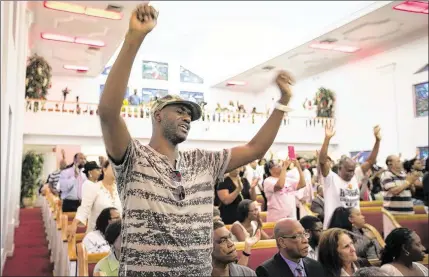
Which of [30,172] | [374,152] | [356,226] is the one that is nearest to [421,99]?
[374,152]

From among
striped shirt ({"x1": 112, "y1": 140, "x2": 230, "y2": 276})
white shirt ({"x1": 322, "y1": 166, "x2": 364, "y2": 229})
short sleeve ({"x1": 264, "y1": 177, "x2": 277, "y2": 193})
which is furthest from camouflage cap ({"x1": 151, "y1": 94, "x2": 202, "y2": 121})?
short sleeve ({"x1": 264, "y1": 177, "x2": 277, "y2": 193})

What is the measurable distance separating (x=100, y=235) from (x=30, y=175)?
12335 millimetres

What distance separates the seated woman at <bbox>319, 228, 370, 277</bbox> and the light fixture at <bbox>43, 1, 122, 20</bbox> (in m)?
9.49

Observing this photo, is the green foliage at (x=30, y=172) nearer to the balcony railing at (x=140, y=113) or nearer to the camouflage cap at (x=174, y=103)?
the balcony railing at (x=140, y=113)

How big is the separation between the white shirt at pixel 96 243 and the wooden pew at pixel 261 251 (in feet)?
3.76

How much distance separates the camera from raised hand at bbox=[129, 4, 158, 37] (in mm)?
1188

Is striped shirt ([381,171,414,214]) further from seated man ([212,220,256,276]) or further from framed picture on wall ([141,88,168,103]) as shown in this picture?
framed picture on wall ([141,88,168,103])

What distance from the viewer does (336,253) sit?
261cm

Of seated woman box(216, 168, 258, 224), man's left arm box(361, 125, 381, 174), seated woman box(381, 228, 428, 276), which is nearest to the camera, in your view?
seated woman box(381, 228, 428, 276)

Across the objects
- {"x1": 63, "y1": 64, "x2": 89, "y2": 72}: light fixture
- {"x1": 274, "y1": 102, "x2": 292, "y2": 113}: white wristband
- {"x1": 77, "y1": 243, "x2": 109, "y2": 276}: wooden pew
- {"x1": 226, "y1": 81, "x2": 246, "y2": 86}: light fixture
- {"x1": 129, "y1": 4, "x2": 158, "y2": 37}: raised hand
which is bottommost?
{"x1": 77, "y1": 243, "x2": 109, "y2": 276}: wooden pew

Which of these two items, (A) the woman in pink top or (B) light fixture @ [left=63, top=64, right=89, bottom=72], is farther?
(B) light fixture @ [left=63, top=64, right=89, bottom=72]

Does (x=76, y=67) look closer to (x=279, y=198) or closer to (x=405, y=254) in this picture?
(x=279, y=198)

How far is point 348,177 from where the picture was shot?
380 cm

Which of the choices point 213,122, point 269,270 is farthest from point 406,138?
point 269,270
